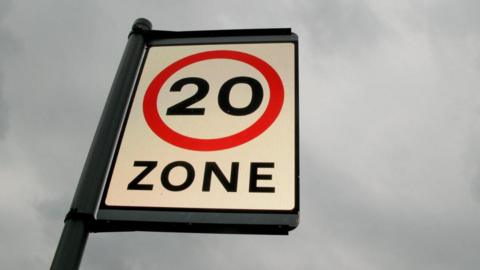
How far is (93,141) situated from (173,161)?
1.01ft

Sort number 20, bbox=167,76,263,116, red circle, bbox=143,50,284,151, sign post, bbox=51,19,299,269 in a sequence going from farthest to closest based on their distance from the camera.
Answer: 1. number 20, bbox=167,76,263,116
2. red circle, bbox=143,50,284,151
3. sign post, bbox=51,19,299,269

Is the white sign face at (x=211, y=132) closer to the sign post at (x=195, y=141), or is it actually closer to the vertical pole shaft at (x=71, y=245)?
the sign post at (x=195, y=141)

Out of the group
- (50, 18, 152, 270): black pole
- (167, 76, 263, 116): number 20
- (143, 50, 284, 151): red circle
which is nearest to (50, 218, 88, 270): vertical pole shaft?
(50, 18, 152, 270): black pole

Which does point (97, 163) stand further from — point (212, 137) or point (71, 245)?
point (212, 137)

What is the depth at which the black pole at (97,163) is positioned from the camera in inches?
54.7

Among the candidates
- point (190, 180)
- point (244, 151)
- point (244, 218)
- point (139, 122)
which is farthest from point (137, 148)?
point (244, 218)

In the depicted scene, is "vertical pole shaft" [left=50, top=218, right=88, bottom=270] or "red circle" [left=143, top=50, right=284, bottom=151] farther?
"red circle" [left=143, top=50, right=284, bottom=151]

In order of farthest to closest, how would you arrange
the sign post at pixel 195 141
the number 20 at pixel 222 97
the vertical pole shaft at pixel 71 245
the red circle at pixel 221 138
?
the number 20 at pixel 222 97
the red circle at pixel 221 138
the sign post at pixel 195 141
the vertical pole shaft at pixel 71 245

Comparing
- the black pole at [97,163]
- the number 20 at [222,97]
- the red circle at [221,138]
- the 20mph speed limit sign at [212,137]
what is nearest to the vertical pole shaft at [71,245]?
the black pole at [97,163]

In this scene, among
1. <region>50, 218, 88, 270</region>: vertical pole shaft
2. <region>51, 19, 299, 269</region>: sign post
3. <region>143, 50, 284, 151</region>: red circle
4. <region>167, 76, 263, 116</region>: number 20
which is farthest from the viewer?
<region>167, 76, 263, 116</region>: number 20

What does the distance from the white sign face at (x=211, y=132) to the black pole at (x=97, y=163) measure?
9cm

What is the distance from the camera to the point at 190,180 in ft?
5.69

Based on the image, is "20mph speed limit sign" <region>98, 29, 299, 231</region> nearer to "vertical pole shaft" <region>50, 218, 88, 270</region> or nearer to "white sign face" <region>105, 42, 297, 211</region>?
"white sign face" <region>105, 42, 297, 211</region>

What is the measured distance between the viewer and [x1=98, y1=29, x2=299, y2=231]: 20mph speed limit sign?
1.65 meters
